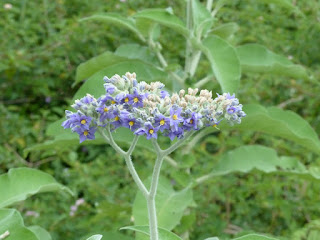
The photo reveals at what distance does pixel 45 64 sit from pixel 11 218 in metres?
3.10

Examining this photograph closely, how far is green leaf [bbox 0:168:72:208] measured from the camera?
2258 mm

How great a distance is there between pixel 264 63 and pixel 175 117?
1187mm

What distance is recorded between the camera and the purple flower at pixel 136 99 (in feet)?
5.46

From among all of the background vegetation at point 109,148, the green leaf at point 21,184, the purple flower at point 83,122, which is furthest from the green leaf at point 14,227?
the background vegetation at point 109,148

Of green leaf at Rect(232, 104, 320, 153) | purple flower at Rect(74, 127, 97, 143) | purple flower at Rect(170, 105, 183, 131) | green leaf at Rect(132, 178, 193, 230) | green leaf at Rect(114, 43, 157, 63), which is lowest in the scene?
green leaf at Rect(132, 178, 193, 230)

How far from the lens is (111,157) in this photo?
400cm

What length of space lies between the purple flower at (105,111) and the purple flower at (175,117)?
18cm

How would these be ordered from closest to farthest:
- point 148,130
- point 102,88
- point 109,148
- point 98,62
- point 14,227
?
1. point 148,130
2. point 14,227
3. point 102,88
4. point 98,62
5. point 109,148

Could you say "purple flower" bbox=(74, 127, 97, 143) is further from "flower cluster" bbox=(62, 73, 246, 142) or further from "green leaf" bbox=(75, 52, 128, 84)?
"green leaf" bbox=(75, 52, 128, 84)

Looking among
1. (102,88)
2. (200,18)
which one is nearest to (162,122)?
(102,88)

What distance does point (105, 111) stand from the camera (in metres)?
1.65

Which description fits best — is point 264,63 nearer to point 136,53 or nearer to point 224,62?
point 224,62

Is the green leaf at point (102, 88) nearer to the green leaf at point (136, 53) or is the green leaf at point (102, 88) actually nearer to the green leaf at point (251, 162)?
the green leaf at point (136, 53)

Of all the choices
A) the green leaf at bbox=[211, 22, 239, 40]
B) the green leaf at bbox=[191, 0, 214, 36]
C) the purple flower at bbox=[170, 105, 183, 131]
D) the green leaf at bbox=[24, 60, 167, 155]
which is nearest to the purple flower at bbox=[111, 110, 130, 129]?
the purple flower at bbox=[170, 105, 183, 131]
